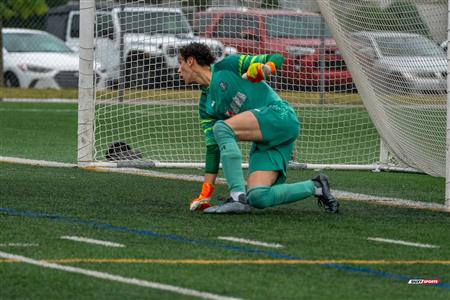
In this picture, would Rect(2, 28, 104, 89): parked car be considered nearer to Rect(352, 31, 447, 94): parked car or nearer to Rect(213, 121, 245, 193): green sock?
Rect(352, 31, 447, 94): parked car

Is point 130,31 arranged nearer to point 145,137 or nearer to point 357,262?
point 145,137

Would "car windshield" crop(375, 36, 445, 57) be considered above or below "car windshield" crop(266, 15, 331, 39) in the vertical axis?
below

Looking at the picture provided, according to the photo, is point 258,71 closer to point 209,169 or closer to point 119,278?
point 209,169

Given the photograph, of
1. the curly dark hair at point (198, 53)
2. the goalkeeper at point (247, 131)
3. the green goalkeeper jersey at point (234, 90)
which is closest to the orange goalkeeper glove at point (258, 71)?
the goalkeeper at point (247, 131)

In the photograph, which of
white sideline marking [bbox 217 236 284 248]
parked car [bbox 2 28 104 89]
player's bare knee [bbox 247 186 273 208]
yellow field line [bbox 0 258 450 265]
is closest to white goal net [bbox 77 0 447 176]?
player's bare knee [bbox 247 186 273 208]

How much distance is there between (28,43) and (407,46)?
15.8 m

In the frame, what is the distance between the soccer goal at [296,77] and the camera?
993cm

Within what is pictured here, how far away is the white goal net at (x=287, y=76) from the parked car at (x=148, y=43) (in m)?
0.01

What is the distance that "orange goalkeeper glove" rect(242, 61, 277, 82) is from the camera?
26.4 feet

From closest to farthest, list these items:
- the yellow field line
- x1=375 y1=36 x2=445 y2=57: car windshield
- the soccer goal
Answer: the yellow field line, x1=375 y1=36 x2=445 y2=57: car windshield, the soccer goal

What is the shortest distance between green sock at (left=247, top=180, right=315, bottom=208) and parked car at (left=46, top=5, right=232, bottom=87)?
4.94m

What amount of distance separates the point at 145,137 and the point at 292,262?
7070 mm

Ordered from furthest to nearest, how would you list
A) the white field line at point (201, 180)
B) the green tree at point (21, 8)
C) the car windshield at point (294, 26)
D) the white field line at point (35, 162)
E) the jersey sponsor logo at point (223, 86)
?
1. the green tree at point (21, 8)
2. the car windshield at point (294, 26)
3. the white field line at point (35, 162)
4. the white field line at point (201, 180)
5. the jersey sponsor logo at point (223, 86)

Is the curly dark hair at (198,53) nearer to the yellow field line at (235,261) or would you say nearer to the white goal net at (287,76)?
the white goal net at (287,76)
